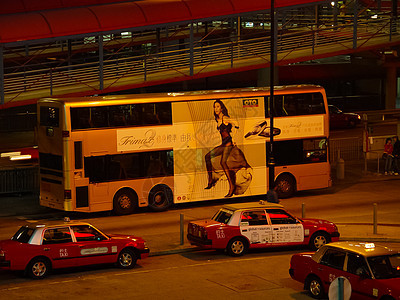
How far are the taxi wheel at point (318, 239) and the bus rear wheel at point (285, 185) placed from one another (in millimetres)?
8679

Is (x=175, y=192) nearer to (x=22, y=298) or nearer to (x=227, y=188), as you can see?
(x=227, y=188)

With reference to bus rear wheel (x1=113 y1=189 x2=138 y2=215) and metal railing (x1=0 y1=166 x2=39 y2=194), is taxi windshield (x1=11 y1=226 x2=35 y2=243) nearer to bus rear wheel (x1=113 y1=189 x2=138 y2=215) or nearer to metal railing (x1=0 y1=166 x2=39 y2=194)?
bus rear wheel (x1=113 y1=189 x2=138 y2=215)

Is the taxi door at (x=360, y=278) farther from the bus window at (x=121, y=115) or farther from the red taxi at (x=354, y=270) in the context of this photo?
the bus window at (x=121, y=115)

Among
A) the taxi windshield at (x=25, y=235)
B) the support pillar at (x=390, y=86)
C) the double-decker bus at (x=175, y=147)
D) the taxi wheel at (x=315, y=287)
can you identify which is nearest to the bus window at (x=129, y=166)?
the double-decker bus at (x=175, y=147)

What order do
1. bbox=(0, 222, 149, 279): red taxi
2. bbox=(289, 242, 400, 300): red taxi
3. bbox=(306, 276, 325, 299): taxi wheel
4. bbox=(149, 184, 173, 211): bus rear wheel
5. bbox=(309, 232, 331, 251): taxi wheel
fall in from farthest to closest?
bbox=(149, 184, 173, 211): bus rear wheel < bbox=(309, 232, 331, 251): taxi wheel < bbox=(0, 222, 149, 279): red taxi < bbox=(306, 276, 325, 299): taxi wheel < bbox=(289, 242, 400, 300): red taxi

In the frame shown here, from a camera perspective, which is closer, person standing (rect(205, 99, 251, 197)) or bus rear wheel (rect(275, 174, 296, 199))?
person standing (rect(205, 99, 251, 197))

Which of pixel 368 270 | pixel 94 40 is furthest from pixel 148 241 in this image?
pixel 94 40

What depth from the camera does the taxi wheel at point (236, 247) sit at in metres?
21.5

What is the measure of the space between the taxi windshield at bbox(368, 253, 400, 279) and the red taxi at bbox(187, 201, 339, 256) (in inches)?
224

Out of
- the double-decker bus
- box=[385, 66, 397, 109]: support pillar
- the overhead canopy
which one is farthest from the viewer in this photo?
box=[385, 66, 397, 109]: support pillar

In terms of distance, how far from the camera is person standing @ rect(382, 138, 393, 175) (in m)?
35.7

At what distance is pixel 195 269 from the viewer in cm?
2025

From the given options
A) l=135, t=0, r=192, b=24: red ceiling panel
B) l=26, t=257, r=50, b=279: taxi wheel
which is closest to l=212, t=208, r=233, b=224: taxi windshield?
l=26, t=257, r=50, b=279: taxi wheel

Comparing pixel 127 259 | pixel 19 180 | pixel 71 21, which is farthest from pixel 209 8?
pixel 127 259
